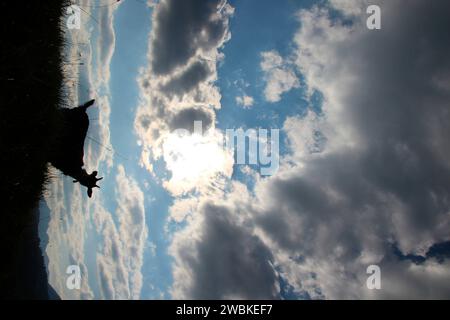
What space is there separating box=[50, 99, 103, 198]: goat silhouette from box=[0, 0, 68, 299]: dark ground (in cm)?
188

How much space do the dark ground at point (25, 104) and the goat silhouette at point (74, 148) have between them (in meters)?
1.88

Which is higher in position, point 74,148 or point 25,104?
point 25,104

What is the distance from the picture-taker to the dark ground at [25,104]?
197 inches

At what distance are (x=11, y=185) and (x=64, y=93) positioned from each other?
8.88 ft

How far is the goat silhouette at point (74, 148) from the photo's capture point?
28.9 feet

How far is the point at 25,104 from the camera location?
18.2ft

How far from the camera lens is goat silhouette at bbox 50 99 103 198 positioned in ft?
28.9

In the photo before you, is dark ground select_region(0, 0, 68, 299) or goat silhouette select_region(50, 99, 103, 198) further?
goat silhouette select_region(50, 99, 103, 198)

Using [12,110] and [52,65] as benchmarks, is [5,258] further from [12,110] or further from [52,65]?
[52,65]

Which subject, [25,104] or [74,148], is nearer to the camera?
[25,104]

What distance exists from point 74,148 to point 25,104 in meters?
3.95

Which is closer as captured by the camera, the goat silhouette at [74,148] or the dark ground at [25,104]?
the dark ground at [25,104]
